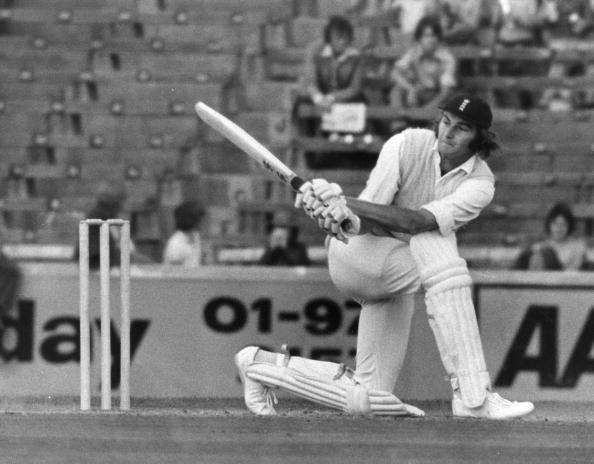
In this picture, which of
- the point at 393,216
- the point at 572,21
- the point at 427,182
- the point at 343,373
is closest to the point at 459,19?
the point at 572,21

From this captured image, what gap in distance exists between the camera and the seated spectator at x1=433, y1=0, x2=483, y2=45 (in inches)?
519

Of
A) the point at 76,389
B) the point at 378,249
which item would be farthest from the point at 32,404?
the point at 378,249

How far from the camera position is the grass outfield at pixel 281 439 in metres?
6.01

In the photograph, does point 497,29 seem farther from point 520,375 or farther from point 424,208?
point 424,208

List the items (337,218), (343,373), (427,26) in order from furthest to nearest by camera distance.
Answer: (427,26) < (343,373) < (337,218)

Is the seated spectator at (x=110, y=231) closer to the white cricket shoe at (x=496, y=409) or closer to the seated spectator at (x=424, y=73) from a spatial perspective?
the seated spectator at (x=424, y=73)

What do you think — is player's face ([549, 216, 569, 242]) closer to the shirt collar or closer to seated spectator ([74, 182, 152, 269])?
seated spectator ([74, 182, 152, 269])

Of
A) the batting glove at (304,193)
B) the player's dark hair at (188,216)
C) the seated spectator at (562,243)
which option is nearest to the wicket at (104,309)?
the batting glove at (304,193)

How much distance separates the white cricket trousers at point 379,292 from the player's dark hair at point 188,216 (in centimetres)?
336

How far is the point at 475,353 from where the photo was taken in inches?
289

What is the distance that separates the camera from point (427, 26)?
507 inches

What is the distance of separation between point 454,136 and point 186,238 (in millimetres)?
3817

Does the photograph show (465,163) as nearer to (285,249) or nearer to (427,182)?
(427,182)

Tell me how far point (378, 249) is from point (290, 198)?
16.9ft
